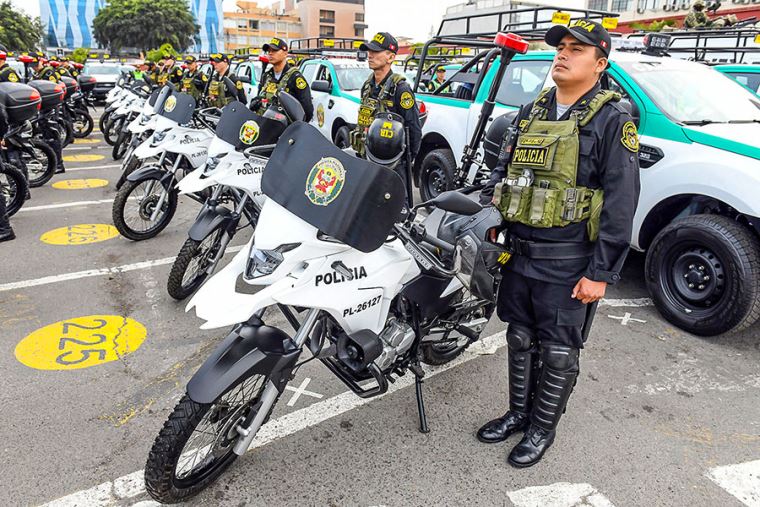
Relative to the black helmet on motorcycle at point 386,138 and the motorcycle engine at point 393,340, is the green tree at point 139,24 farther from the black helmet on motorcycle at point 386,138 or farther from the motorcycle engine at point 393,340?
the motorcycle engine at point 393,340

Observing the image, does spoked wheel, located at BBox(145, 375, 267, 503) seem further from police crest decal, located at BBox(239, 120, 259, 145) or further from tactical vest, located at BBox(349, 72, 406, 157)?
tactical vest, located at BBox(349, 72, 406, 157)

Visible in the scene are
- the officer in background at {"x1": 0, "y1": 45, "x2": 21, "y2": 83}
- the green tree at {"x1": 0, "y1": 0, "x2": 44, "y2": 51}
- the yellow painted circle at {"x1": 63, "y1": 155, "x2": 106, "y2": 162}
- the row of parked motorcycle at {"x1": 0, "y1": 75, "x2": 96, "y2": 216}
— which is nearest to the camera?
the row of parked motorcycle at {"x1": 0, "y1": 75, "x2": 96, "y2": 216}

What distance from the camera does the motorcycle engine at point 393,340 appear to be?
96.8 inches

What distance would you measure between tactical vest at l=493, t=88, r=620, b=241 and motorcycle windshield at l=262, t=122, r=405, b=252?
636mm

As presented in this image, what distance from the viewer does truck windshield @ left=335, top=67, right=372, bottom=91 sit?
9453mm

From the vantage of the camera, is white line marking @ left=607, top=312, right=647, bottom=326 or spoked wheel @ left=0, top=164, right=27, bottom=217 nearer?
white line marking @ left=607, top=312, right=647, bottom=326

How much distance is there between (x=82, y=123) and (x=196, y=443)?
12.4m

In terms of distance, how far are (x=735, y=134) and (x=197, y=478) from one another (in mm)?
3945

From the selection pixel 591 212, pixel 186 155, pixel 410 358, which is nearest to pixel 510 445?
pixel 410 358

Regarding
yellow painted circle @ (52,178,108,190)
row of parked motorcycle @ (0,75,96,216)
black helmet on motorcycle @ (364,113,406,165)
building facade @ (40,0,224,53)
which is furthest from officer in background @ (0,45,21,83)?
building facade @ (40,0,224,53)

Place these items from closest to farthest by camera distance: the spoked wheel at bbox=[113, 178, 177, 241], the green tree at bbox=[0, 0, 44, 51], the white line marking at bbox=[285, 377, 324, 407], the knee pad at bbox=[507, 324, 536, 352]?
the knee pad at bbox=[507, 324, 536, 352] → the white line marking at bbox=[285, 377, 324, 407] → the spoked wheel at bbox=[113, 178, 177, 241] → the green tree at bbox=[0, 0, 44, 51]

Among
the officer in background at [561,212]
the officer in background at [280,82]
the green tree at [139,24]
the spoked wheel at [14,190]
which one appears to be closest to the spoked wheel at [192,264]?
the officer in background at [280,82]

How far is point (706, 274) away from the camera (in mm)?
3816

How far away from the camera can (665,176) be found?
13.0ft
